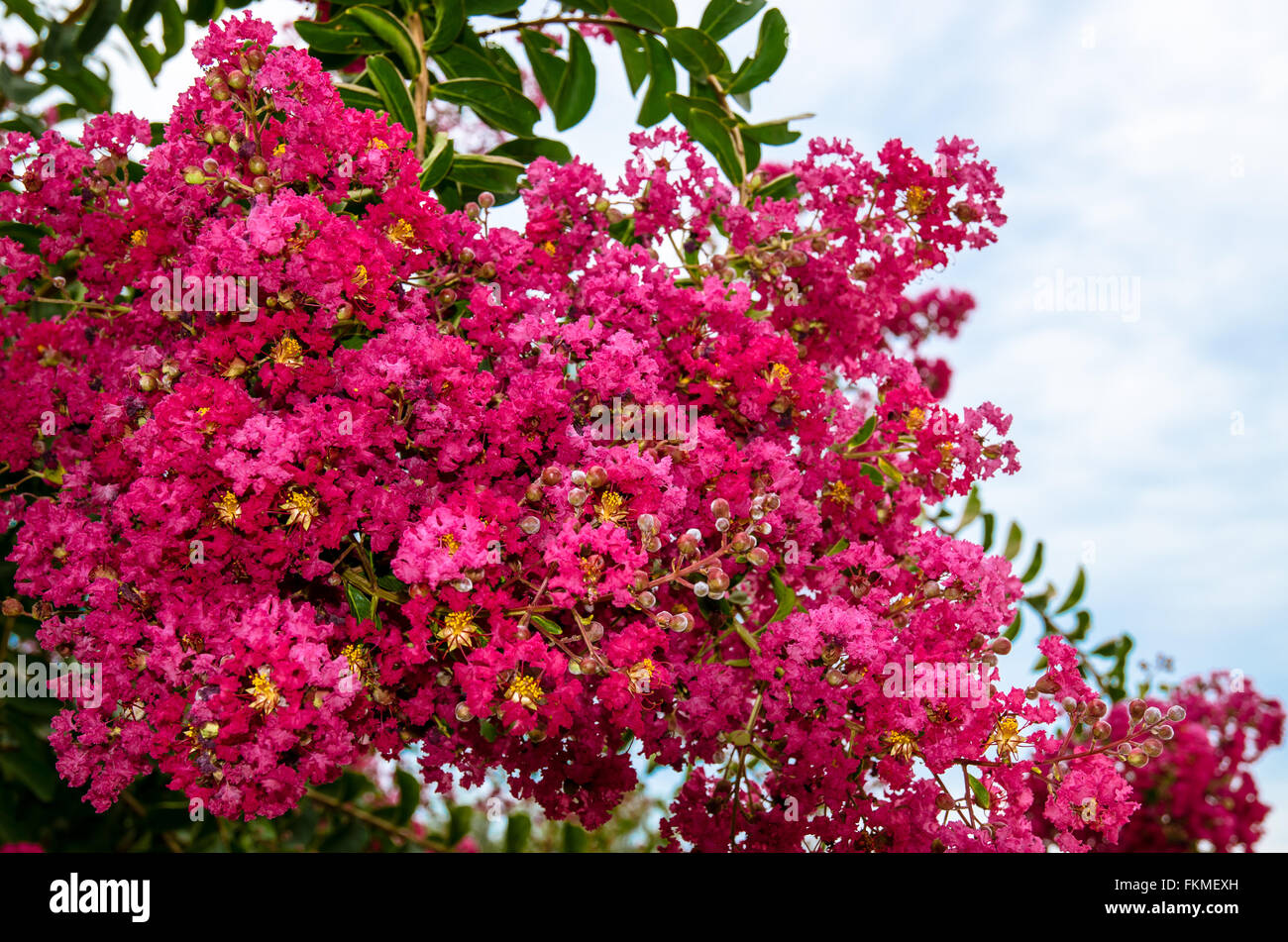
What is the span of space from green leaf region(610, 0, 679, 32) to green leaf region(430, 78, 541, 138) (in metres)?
0.38

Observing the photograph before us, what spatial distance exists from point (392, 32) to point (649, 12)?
66cm

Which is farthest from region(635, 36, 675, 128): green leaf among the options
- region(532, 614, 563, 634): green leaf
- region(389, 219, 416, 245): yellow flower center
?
region(532, 614, 563, 634): green leaf

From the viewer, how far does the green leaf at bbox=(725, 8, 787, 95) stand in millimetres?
2533

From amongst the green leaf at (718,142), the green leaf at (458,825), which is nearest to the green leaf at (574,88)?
the green leaf at (718,142)

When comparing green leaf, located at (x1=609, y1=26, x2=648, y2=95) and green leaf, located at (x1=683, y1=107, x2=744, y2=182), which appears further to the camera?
green leaf, located at (x1=609, y1=26, x2=648, y2=95)

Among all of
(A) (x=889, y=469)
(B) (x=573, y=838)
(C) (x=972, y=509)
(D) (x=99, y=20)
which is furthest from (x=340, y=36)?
(B) (x=573, y=838)

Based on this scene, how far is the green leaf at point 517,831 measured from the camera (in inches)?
138

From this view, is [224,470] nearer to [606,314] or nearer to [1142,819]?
[606,314]

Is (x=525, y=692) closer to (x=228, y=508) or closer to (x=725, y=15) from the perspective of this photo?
(x=228, y=508)

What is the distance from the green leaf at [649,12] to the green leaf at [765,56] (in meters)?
0.22

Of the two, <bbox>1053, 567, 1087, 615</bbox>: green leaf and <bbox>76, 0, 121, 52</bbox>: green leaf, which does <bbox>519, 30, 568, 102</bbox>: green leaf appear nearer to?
<bbox>76, 0, 121, 52</bbox>: green leaf

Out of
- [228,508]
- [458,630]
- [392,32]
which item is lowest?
[458,630]

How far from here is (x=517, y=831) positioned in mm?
3508
